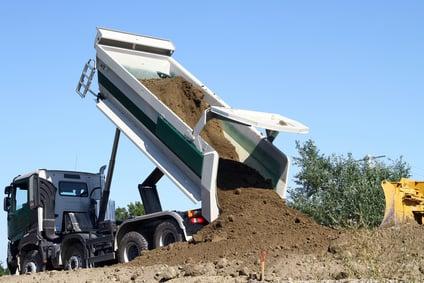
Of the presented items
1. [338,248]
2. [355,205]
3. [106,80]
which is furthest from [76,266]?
[355,205]

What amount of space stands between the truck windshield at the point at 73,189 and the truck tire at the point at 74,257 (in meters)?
1.79

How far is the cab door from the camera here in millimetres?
17969

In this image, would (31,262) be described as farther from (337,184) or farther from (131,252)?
(337,184)

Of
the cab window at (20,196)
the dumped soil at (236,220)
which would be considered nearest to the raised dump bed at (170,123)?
the dumped soil at (236,220)

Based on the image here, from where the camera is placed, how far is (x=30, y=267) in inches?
696

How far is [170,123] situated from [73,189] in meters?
5.10

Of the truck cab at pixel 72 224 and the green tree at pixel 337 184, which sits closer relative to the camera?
the truck cab at pixel 72 224

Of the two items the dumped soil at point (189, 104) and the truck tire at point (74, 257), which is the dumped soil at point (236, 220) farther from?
the truck tire at point (74, 257)

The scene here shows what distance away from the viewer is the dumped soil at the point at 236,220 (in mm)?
12812

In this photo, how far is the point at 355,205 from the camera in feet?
78.4

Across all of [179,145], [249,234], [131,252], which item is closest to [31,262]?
[131,252]

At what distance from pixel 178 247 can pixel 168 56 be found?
5356mm

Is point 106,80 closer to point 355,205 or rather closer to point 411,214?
point 411,214

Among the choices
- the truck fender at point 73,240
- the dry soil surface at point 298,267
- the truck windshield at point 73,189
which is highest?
the truck windshield at point 73,189
